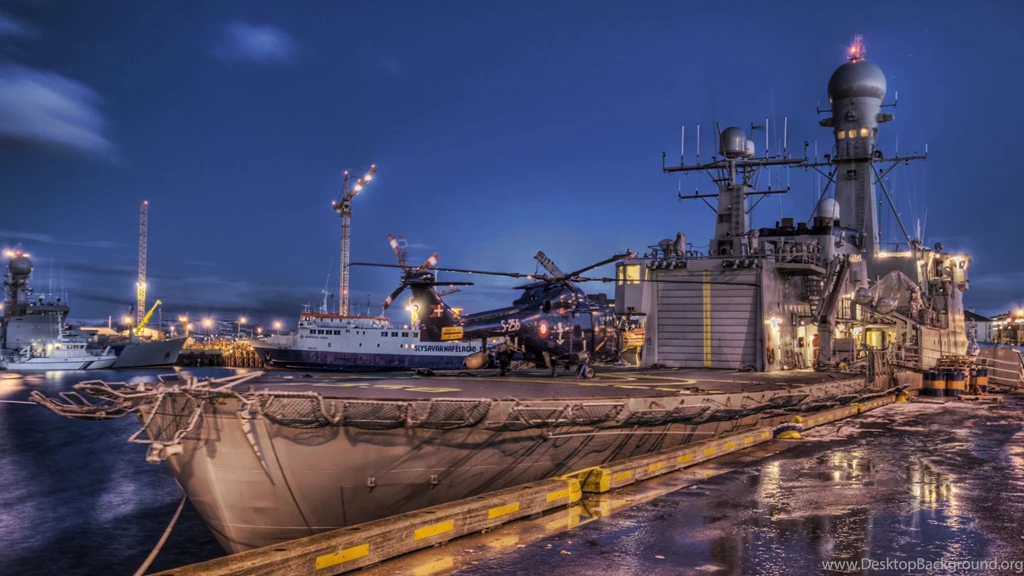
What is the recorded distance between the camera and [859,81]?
3991 centimetres

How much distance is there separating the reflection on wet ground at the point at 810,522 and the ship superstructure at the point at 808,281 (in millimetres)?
8391

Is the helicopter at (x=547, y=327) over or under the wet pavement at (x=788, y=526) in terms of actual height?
over

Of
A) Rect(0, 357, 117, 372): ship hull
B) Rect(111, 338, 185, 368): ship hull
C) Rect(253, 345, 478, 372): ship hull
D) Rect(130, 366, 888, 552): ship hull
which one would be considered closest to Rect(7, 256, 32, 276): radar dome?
Rect(0, 357, 117, 372): ship hull

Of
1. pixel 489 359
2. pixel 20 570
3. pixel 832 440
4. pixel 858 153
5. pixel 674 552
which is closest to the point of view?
pixel 674 552

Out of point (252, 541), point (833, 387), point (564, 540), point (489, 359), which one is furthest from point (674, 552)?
point (833, 387)

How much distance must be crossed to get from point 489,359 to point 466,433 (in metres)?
10.7

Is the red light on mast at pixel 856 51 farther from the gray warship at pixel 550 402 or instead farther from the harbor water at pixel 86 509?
the harbor water at pixel 86 509

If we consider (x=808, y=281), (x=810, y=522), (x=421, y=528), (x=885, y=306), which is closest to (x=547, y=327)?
(x=810, y=522)

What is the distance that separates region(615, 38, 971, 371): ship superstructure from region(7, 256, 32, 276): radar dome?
332 feet

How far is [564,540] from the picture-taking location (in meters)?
7.67

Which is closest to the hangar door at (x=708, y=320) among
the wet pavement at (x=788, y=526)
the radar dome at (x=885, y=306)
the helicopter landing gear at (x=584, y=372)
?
the helicopter landing gear at (x=584, y=372)

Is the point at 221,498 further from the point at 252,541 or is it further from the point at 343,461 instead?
the point at 343,461

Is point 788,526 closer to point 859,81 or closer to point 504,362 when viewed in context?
point 504,362

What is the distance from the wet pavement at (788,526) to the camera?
22.6 feet
